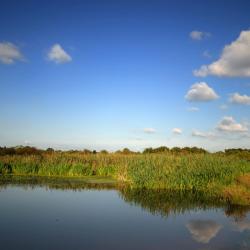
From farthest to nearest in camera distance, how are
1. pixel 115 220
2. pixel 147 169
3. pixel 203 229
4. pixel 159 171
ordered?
pixel 147 169, pixel 159 171, pixel 115 220, pixel 203 229

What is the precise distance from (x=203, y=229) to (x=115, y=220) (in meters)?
2.25

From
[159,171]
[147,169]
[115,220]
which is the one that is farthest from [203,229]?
[147,169]

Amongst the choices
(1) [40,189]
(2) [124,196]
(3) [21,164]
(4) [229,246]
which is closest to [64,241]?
(4) [229,246]

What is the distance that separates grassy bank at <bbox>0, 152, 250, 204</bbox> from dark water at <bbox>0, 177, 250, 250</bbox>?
3.48 feet

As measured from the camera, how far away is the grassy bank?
14539 millimetres

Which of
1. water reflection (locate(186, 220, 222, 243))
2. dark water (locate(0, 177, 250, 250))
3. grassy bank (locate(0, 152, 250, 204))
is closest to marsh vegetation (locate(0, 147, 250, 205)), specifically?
grassy bank (locate(0, 152, 250, 204))

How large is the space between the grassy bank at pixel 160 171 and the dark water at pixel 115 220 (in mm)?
1059

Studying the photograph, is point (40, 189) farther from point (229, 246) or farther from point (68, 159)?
point (229, 246)

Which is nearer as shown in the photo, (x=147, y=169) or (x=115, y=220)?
(x=115, y=220)

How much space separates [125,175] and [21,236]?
33.2 feet

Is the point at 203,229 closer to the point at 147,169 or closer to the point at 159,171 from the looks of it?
the point at 159,171

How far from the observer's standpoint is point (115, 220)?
981 cm

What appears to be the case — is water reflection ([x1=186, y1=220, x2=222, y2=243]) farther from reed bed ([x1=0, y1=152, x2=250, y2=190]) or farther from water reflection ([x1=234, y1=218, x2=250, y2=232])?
reed bed ([x1=0, y1=152, x2=250, y2=190])

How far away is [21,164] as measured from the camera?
19.9m
